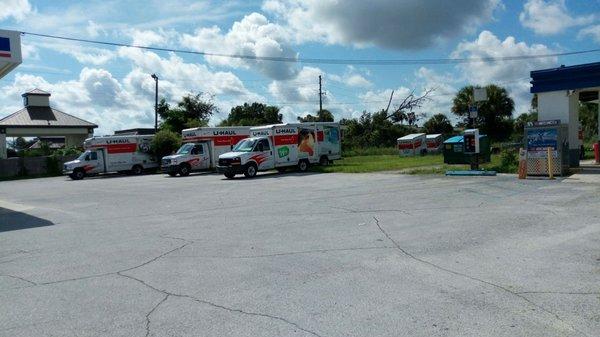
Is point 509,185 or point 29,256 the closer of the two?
point 29,256

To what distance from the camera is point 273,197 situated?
1664cm

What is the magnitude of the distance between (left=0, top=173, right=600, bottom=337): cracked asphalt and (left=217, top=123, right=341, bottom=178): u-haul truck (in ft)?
43.9

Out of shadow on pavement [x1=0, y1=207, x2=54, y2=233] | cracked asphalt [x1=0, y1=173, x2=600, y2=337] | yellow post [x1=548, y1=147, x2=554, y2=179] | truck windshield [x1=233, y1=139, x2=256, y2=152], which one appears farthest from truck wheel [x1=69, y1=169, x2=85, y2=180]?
yellow post [x1=548, y1=147, x2=554, y2=179]

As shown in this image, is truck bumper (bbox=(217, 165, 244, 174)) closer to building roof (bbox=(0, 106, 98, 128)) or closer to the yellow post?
the yellow post

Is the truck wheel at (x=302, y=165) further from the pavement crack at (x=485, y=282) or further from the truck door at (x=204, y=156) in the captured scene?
the pavement crack at (x=485, y=282)

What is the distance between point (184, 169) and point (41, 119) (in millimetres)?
28985

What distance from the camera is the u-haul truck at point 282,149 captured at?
A: 27172 millimetres

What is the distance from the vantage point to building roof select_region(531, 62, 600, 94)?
19.3 metres

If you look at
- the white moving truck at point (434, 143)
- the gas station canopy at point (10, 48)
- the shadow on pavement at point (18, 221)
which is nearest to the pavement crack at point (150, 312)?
the shadow on pavement at point (18, 221)

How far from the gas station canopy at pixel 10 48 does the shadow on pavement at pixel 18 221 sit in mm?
4790

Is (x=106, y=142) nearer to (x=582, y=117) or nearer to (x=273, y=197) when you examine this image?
(x=273, y=197)

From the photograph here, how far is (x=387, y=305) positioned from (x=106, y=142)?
36490mm

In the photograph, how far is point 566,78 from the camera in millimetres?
19781

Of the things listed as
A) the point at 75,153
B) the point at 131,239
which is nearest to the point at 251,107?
the point at 75,153
